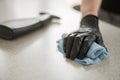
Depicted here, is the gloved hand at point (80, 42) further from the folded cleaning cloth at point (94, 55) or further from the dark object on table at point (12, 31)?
the dark object on table at point (12, 31)

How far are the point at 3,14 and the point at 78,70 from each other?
24.9 inches

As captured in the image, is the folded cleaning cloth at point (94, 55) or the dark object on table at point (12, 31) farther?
the dark object on table at point (12, 31)

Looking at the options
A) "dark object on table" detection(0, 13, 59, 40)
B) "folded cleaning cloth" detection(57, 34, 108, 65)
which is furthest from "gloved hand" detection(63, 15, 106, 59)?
"dark object on table" detection(0, 13, 59, 40)

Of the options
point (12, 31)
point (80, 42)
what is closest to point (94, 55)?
point (80, 42)

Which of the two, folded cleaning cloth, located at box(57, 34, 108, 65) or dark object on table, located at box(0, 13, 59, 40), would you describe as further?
dark object on table, located at box(0, 13, 59, 40)

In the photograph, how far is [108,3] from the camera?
1.44 m

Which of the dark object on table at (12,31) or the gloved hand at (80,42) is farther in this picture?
the dark object on table at (12,31)

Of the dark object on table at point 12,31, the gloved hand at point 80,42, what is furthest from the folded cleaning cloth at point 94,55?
the dark object on table at point 12,31

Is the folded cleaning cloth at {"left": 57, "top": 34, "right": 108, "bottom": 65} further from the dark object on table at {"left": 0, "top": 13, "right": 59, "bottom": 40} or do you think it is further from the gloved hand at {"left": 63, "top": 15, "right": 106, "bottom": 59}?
the dark object on table at {"left": 0, "top": 13, "right": 59, "bottom": 40}

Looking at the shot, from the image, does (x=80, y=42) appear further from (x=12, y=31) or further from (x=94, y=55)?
(x=12, y=31)

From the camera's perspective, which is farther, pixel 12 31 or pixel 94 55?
pixel 12 31

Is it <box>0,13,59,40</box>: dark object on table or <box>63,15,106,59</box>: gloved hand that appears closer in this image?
<box>63,15,106,59</box>: gloved hand

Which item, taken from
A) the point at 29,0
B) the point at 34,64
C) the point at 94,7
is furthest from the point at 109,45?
the point at 29,0

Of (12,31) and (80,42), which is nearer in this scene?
(80,42)
